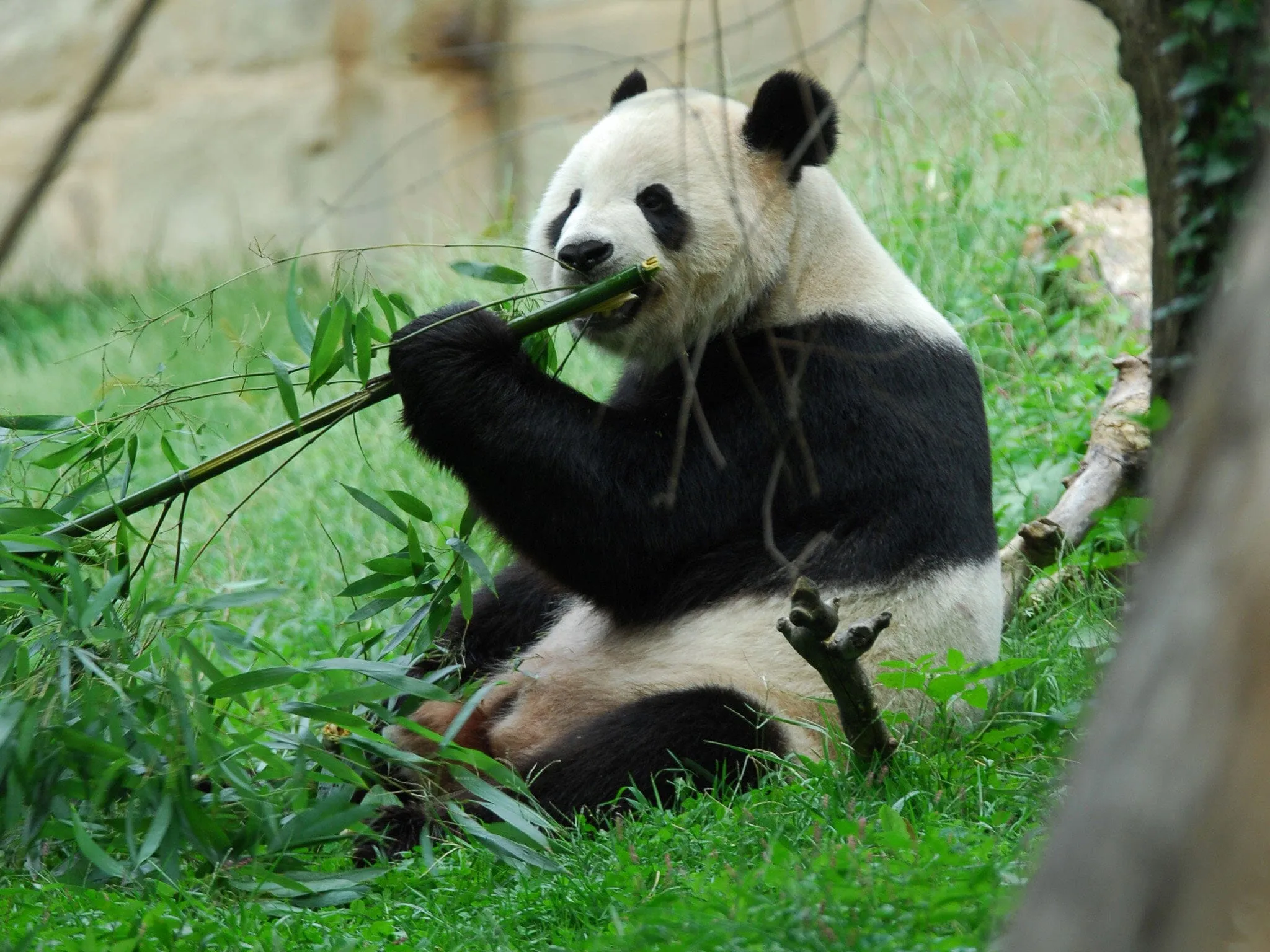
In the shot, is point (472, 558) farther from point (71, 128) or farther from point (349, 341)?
point (71, 128)

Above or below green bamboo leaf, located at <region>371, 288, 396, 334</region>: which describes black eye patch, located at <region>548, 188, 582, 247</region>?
above

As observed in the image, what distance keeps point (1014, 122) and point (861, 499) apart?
553 cm

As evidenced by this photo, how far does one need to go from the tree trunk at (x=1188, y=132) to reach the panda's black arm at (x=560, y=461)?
4.74ft

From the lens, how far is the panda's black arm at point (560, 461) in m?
3.89

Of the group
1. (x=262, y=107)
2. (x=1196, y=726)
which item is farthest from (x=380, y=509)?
(x=262, y=107)

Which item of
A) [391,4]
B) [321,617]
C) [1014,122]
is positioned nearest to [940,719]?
[321,617]

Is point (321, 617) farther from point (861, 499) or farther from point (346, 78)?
point (346, 78)

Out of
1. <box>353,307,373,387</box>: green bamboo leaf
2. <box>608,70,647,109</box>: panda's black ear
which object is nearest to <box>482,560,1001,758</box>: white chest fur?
<box>353,307,373,387</box>: green bamboo leaf

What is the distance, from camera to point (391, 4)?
13.4 m

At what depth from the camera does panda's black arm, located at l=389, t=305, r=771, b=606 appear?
3895 mm

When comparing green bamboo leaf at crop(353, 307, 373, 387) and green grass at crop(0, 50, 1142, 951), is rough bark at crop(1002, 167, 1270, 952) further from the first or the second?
green bamboo leaf at crop(353, 307, 373, 387)

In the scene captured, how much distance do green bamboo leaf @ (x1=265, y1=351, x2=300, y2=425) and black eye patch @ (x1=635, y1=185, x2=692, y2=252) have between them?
1.22 metres

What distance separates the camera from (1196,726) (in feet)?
4.36

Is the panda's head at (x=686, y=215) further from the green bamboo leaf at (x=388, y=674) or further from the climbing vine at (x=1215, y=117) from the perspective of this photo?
the climbing vine at (x=1215, y=117)
